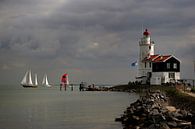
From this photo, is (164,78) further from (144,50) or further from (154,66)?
(144,50)

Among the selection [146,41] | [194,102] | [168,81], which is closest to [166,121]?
[194,102]

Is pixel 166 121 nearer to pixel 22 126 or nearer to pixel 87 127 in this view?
pixel 87 127

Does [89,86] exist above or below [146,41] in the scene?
below

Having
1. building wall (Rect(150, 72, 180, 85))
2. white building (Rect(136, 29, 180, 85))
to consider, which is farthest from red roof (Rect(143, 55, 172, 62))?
building wall (Rect(150, 72, 180, 85))

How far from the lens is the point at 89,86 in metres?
113

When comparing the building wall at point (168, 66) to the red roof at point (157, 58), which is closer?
the building wall at point (168, 66)

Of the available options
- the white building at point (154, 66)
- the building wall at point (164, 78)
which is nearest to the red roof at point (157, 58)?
the white building at point (154, 66)

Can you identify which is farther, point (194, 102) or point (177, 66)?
point (177, 66)

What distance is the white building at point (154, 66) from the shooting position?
256ft

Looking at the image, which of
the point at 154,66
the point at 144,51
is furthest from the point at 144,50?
the point at 154,66

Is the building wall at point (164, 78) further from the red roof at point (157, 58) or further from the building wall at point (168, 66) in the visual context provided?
the red roof at point (157, 58)

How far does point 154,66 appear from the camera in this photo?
79.4 metres

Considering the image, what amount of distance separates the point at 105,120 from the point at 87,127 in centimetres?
449

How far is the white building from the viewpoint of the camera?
78000 millimetres
